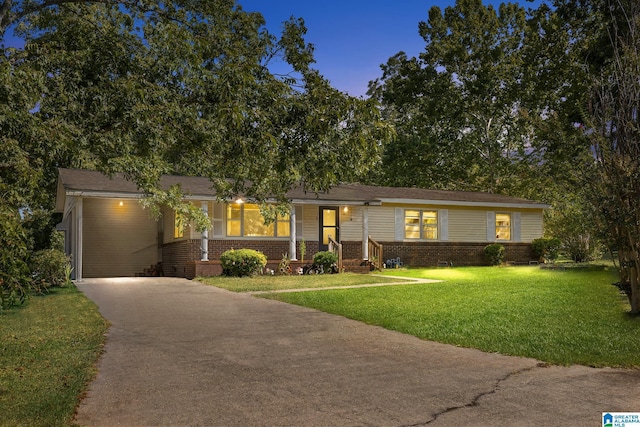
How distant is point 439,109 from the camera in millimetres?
39062

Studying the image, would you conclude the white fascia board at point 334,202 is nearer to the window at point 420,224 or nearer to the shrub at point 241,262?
the window at point 420,224

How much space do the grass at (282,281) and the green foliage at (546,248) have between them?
11.5 m

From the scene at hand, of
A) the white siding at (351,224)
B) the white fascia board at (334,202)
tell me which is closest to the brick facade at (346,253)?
the white siding at (351,224)

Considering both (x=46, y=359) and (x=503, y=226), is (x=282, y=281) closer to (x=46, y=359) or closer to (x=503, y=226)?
(x=46, y=359)

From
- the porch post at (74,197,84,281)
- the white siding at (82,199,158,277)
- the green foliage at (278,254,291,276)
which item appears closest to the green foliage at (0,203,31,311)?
the porch post at (74,197,84,281)

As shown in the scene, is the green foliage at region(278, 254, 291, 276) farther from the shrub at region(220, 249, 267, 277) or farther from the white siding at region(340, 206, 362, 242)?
the white siding at region(340, 206, 362, 242)

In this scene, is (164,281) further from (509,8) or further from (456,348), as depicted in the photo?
(509,8)

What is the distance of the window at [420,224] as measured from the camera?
2695cm

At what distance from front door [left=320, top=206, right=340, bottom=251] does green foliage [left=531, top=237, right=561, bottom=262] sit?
33.9 ft

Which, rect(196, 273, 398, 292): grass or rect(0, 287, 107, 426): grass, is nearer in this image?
rect(0, 287, 107, 426): grass

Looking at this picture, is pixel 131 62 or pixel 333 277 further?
pixel 333 277

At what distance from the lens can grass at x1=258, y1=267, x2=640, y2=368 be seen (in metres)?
8.06

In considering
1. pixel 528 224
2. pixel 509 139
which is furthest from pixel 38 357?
pixel 509 139

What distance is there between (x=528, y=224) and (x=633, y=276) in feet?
64.6
